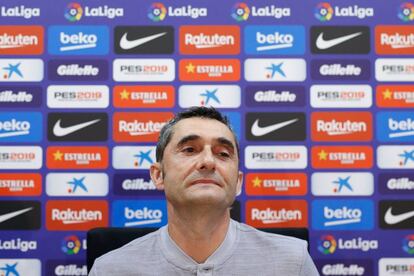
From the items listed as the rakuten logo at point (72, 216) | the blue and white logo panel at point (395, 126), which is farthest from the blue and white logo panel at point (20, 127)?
the blue and white logo panel at point (395, 126)

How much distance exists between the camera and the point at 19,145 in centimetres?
188

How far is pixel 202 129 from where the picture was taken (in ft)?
4.43

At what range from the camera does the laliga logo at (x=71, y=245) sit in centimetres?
187

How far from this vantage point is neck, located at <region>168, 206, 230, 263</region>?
133 cm

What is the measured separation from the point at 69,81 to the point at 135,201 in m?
0.59

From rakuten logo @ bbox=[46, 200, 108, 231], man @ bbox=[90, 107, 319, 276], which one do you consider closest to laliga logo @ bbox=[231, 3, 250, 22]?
man @ bbox=[90, 107, 319, 276]

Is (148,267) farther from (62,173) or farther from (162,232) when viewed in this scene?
(62,173)

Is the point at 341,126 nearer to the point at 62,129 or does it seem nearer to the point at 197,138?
the point at 197,138

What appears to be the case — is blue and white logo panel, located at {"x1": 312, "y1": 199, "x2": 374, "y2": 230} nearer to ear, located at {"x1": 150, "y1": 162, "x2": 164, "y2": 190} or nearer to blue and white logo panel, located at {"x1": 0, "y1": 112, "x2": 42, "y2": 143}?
ear, located at {"x1": 150, "y1": 162, "x2": 164, "y2": 190}

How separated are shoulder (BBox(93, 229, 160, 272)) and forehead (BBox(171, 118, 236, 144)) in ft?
1.11

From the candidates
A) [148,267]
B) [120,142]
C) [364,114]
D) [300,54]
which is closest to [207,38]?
[300,54]

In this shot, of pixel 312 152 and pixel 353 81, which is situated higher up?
pixel 353 81

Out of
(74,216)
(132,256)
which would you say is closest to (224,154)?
(132,256)

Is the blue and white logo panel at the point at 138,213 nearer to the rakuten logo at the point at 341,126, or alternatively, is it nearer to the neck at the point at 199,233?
the neck at the point at 199,233
